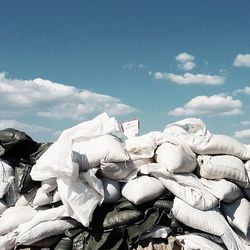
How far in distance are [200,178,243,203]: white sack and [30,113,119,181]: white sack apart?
935 millimetres

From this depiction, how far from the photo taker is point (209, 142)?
3.83 metres

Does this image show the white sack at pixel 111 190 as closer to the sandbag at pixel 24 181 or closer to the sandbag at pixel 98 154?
the sandbag at pixel 98 154

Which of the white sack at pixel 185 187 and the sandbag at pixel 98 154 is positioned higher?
the sandbag at pixel 98 154

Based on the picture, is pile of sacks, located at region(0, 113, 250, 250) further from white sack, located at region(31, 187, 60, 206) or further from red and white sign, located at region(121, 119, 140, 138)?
red and white sign, located at region(121, 119, 140, 138)

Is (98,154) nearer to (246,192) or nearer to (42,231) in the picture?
(42,231)

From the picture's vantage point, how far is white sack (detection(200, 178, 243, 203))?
144 inches

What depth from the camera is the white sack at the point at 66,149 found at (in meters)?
3.53

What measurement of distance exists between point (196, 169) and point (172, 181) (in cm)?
36

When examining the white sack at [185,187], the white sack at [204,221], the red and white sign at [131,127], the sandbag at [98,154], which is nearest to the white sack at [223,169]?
the white sack at [185,187]

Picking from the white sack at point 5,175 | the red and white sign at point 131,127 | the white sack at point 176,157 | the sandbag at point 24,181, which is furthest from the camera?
the red and white sign at point 131,127

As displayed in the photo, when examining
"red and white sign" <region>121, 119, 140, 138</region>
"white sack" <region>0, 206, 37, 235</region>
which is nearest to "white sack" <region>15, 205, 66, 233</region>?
"white sack" <region>0, 206, 37, 235</region>

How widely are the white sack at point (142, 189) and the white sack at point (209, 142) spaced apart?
1.49ft

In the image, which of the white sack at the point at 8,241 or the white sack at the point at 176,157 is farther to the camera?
the white sack at the point at 8,241

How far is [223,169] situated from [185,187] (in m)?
0.36
